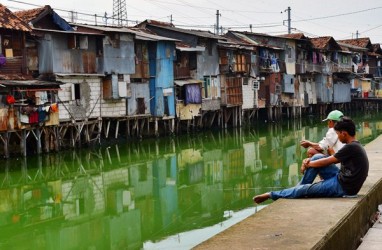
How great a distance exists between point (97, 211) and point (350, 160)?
7.81 metres

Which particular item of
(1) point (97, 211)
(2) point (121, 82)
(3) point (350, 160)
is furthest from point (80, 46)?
(3) point (350, 160)

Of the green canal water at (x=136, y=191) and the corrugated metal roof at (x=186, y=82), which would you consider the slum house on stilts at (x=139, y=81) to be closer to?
the corrugated metal roof at (x=186, y=82)

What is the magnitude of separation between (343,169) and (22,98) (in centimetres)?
1894

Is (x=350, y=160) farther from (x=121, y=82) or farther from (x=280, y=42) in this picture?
(x=280, y=42)

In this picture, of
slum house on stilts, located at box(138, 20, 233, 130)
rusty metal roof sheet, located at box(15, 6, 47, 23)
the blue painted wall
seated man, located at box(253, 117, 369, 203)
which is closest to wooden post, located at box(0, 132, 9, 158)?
rusty metal roof sheet, located at box(15, 6, 47, 23)

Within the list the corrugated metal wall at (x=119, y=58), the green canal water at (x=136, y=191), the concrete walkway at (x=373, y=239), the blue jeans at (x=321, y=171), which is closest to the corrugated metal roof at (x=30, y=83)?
the green canal water at (x=136, y=191)

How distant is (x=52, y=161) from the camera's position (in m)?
21.9

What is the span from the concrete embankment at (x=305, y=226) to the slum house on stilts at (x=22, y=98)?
17767mm

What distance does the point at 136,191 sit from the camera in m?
15.3

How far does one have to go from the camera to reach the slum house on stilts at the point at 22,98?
22531 mm

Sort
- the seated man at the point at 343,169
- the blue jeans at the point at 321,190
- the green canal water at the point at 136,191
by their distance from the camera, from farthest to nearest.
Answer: the green canal water at the point at 136,191, the blue jeans at the point at 321,190, the seated man at the point at 343,169

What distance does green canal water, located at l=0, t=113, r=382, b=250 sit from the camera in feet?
34.5

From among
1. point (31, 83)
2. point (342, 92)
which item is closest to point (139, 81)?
point (31, 83)

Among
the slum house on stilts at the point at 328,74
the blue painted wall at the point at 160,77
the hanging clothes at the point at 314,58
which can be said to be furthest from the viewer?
the slum house on stilts at the point at 328,74
